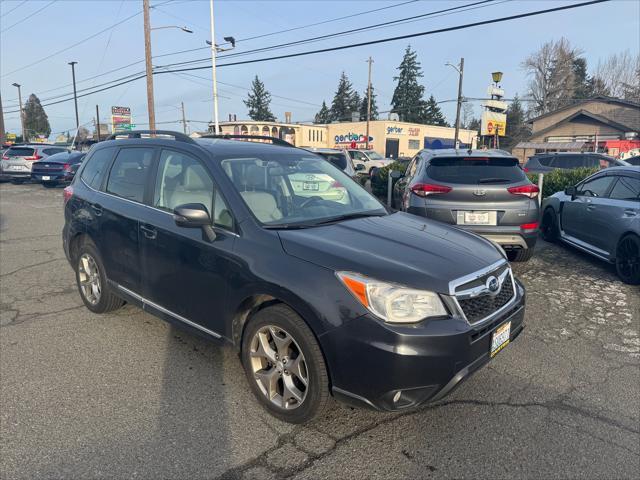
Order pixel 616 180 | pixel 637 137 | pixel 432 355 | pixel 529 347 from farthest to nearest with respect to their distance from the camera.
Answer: pixel 637 137 → pixel 616 180 → pixel 529 347 → pixel 432 355

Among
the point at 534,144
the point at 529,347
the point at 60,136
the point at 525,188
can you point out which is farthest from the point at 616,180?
the point at 60,136

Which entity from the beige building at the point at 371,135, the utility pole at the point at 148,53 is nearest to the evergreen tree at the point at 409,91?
the beige building at the point at 371,135

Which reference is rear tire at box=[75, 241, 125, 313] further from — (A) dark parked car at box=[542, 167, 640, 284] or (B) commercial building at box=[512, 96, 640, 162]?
(B) commercial building at box=[512, 96, 640, 162]

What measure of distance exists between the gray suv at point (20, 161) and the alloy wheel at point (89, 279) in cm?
1818

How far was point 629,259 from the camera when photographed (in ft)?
19.3

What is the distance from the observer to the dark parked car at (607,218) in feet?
19.2

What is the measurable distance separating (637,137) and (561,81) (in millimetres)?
33526

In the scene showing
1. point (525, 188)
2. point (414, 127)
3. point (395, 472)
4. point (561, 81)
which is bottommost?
point (395, 472)

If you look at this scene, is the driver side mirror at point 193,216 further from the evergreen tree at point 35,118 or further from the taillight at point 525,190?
the evergreen tree at point 35,118

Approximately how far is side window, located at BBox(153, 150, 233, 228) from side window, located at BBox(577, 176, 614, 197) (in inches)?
237

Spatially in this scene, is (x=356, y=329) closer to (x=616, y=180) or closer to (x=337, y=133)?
(x=616, y=180)

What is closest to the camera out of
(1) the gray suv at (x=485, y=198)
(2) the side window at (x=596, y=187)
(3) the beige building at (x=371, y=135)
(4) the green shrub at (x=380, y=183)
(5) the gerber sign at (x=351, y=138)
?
(1) the gray suv at (x=485, y=198)

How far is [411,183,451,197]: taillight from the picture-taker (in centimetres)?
608

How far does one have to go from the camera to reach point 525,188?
6.02 meters
